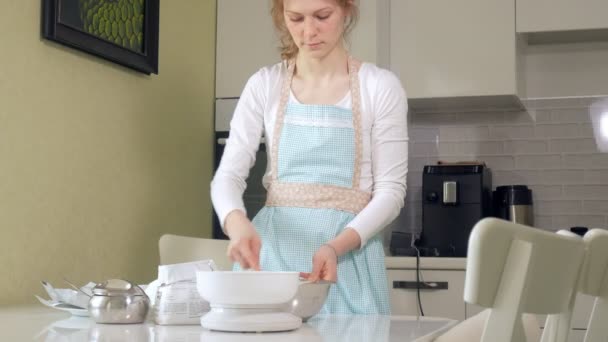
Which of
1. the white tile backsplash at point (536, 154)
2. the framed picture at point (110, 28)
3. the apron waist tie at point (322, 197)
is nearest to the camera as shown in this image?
the apron waist tie at point (322, 197)

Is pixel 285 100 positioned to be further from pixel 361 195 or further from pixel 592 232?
pixel 592 232

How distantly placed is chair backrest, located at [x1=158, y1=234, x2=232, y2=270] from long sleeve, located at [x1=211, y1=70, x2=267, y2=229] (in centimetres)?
40

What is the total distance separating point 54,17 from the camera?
7.47 feet

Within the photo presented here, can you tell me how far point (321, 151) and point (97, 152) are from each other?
84 cm

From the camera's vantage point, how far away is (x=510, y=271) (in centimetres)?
89

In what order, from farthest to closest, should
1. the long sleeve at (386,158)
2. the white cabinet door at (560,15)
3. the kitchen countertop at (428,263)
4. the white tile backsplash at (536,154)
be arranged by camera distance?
1. the white tile backsplash at (536,154)
2. the white cabinet door at (560,15)
3. the kitchen countertop at (428,263)
4. the long sleeve at (386,158)

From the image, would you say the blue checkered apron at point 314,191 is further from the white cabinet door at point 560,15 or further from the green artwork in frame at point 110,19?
the white cabinet door at point 560,15

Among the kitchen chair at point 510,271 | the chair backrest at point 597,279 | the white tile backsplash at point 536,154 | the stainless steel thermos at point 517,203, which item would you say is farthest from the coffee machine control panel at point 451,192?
the kitchen chair at point 510,271

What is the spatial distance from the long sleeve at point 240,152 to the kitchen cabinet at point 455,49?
1.32 m

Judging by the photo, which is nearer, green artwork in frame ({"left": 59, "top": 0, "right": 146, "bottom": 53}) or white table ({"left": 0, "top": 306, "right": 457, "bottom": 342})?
white table ({"left": 0, "top": 306, "right": 457, "bottom": 342})

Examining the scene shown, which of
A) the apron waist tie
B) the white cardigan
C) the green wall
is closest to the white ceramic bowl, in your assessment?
the white cardigan

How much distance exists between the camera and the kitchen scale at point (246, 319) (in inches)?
47.4

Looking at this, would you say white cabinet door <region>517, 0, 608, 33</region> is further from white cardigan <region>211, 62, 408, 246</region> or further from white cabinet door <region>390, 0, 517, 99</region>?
white cardigan <region>211, 62, 408, 246</region>

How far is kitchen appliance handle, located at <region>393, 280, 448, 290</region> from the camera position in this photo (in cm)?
298
